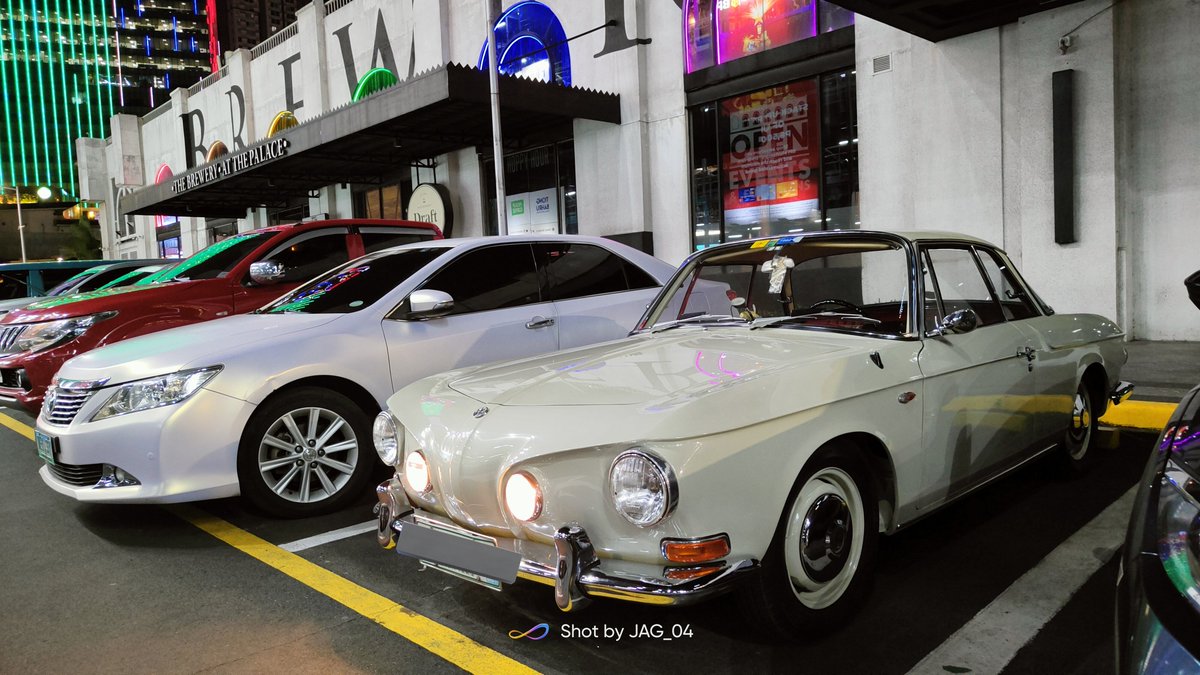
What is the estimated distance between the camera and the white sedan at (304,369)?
3844mm

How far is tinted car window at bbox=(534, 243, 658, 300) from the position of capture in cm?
522

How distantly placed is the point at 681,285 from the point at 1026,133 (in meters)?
7.51

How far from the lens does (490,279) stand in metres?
5.00

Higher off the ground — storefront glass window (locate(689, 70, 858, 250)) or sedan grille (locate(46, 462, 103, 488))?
storefront glass window (locate(689, 70, 858, 250))

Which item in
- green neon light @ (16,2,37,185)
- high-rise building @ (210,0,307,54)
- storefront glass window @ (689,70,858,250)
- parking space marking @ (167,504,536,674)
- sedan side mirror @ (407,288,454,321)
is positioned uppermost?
high-rise building @ (210,0,307,54)

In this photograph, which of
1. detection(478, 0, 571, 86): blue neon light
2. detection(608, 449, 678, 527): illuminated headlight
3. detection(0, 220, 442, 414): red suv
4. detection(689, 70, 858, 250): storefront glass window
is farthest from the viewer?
detection(478, 0, 571, 86): blue neon light

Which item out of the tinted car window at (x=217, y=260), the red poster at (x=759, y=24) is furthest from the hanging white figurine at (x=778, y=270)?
the red poster at (x=759, y=24)

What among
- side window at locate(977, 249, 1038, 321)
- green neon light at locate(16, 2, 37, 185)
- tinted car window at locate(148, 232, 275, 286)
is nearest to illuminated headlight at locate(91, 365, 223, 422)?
tinted car window at locate(148, 232, 275, 286)

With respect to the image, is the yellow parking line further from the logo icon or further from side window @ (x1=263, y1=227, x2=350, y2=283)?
side window @ (x1=263, y1=227, x2=350, y2=283)

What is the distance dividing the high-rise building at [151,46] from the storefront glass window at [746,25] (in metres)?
129

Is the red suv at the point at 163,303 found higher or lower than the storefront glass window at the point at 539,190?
lower

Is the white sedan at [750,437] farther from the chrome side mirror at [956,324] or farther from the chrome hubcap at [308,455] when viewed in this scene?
the chrome hubcap at [308,455]

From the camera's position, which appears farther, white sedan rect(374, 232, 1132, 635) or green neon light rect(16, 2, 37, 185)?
green neon light rect(16, 2, 37, 185)

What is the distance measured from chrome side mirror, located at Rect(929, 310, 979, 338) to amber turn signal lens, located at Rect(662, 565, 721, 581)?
64.5 inches
